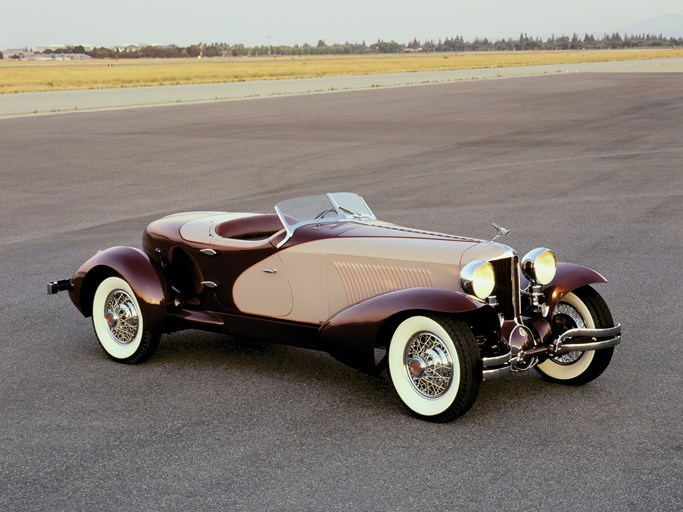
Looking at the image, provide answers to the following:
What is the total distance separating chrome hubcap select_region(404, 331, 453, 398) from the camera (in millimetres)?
5223

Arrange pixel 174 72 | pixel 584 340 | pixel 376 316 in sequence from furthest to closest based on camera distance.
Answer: pixel 174 72 → pixel 584 340 → pixel 376 316

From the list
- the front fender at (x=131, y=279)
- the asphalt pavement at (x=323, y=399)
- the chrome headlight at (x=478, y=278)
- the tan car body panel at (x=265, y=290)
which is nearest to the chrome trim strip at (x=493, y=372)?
the asphalt pavement at (x=323, y=399)

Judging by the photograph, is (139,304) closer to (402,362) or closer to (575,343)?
(402,362)

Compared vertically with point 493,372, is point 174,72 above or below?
below

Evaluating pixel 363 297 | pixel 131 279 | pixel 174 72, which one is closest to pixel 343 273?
pixel 363 297

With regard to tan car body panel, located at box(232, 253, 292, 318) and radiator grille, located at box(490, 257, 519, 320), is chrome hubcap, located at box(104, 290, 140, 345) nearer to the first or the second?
tan car body panel, located at box(232, 253, 292, 318)

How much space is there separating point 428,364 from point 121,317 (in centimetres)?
237

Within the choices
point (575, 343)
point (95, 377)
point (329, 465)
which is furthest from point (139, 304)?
point (575, 343)

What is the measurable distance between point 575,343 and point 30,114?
29.7m

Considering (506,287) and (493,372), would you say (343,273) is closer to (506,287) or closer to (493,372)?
(506,287)

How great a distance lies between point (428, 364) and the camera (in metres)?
5.25

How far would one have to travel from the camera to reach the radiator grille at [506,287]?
546 cm

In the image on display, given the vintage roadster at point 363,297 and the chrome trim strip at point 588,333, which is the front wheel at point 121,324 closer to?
the vintage roadster at point 363,297

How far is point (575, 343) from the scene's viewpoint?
18.1 ft
